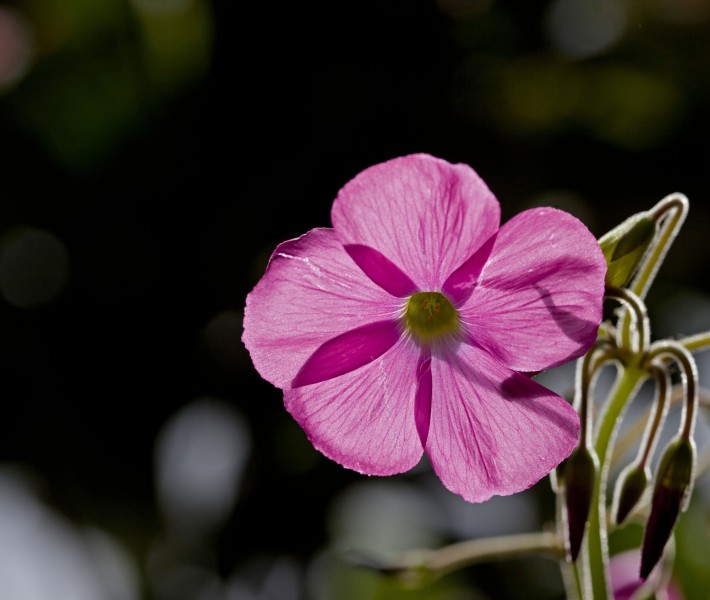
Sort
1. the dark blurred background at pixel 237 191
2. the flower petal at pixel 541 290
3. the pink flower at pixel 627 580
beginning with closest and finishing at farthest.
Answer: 1. the flower petal at pixel 541 290
2. the pink flower at pixel 627 580
3. the dark blurred background at pixel 237 191

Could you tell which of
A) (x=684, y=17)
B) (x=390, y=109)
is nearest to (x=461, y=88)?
(x=390, y=109)

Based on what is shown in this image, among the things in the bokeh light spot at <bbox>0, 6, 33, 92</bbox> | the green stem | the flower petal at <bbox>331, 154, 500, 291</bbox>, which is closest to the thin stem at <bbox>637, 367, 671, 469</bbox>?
the green stem

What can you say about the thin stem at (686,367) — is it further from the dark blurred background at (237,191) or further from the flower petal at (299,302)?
the dark blurred background at (237,191)

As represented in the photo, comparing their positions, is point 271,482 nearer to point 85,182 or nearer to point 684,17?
point 85,182

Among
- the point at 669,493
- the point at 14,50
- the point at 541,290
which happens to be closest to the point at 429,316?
the point at 541,290

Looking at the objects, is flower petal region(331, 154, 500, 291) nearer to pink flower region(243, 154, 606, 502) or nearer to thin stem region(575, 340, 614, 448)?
pink flower region(243, 154, 606, 502)

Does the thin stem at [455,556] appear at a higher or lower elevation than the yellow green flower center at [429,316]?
lower

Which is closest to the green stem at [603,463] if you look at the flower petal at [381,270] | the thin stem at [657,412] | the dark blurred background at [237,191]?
the thin stem at [657,412]
